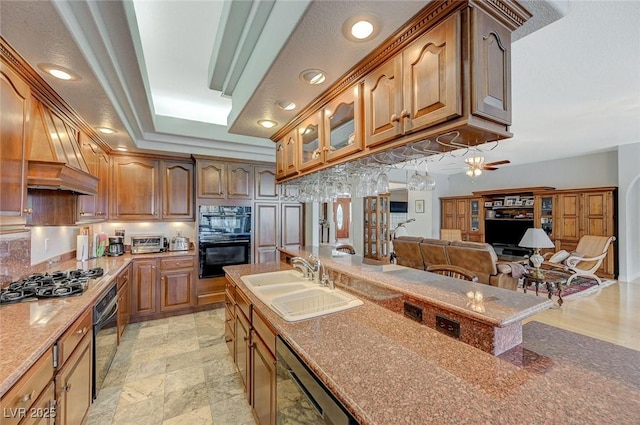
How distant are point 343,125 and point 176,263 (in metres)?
3.19

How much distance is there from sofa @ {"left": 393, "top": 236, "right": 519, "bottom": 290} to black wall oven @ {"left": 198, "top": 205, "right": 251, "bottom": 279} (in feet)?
9.03

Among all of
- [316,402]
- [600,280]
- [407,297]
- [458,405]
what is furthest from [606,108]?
[316,402]

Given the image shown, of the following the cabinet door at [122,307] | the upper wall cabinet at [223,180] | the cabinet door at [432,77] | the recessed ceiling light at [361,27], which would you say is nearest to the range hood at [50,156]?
the cabinet door at [122,307]

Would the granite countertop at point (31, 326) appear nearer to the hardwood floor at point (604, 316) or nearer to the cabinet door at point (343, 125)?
the cabinet door at point (343, 125)

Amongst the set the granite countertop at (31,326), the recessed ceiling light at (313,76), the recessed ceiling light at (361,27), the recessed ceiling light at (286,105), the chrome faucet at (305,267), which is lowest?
the granite countertop at (31,326)

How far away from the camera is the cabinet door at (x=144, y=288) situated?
354 cm

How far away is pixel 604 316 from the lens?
3.76 meters

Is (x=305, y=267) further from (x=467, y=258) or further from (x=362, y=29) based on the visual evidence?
(x=467, y=258)

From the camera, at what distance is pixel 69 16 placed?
1307 mm

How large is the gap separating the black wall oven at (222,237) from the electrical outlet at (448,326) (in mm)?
3439

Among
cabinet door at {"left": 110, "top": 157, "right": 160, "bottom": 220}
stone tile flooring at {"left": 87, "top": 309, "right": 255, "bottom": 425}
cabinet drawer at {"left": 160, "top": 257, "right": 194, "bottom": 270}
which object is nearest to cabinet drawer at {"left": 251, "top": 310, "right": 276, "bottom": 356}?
stone tile flooring at {"left": 87, "top": 309, "right": 255, "bottom": 425}

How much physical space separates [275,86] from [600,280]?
7314 mm

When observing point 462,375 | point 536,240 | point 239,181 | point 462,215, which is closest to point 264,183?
point 239,181

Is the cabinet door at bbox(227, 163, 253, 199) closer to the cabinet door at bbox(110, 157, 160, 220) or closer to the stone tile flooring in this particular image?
the cabinet door at bbox(110, 157, 160, 220)
